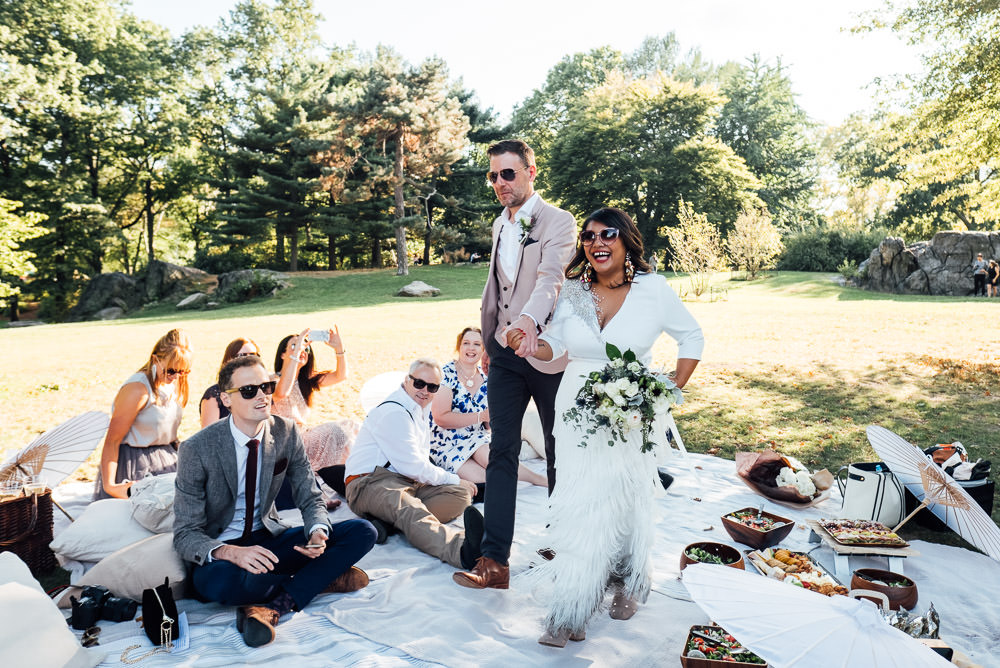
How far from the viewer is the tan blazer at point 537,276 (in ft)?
11.5

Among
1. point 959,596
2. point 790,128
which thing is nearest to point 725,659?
point 959,596

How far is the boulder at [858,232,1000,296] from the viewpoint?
76.4ft

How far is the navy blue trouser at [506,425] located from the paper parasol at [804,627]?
1.46 m

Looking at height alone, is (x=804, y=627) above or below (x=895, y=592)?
above

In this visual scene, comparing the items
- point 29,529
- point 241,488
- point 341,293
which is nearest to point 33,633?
point 241,488

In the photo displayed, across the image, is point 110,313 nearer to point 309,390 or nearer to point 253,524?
point 309,390

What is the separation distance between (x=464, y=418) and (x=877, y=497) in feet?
10.3

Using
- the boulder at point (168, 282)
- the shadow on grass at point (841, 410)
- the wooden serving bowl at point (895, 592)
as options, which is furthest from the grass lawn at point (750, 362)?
the boulder at point (168, 282)

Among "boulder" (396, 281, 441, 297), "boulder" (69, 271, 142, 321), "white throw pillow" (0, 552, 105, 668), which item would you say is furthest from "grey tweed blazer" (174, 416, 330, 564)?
"boulder" (69, 271, 142, 321)

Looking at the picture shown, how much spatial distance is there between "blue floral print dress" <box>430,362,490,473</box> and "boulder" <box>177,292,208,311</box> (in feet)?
77.8

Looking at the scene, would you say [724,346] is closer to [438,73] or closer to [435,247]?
[438,73]

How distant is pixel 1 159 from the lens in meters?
30.8

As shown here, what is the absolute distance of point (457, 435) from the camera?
18.1 feet

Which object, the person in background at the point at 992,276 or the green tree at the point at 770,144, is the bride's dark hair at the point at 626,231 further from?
the green tree at the point at 770,144
